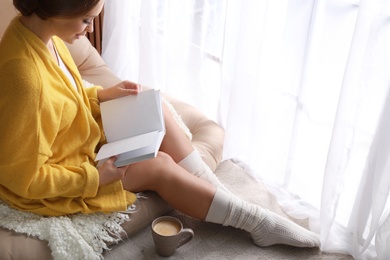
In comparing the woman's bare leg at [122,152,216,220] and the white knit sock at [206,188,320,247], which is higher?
the woman's bare leg at [122,152,216,220]

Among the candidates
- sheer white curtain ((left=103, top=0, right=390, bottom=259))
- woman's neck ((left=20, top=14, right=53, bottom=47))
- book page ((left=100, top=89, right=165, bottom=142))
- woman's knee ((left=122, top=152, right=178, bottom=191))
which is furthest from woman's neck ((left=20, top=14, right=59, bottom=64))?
sheer white curtain ((left=103, top=0, right=390, bottom=259))

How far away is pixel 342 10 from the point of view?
52.9 inches

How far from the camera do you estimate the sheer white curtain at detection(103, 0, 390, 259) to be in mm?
1273

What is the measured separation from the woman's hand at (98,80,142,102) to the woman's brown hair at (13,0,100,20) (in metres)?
0.36

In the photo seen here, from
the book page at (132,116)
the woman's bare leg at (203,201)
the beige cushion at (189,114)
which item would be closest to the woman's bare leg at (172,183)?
the woman's bare leg at (203,201)

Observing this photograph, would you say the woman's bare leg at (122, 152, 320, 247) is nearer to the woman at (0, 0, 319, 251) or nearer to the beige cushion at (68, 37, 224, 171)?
the woman at (0, 0, 319, 251)

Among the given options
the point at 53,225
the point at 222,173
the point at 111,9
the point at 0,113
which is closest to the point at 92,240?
the point at 53,225

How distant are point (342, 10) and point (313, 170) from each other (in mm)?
569

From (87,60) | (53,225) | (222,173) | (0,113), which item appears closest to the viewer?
(0,113)

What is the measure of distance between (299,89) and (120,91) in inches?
23.1

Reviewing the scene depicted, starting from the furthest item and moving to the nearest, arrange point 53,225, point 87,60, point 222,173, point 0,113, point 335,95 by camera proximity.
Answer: point 87,60, point 222,173, point 335,95, point 53,225, point 0,113

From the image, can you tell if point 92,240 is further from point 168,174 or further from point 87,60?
point 87,60

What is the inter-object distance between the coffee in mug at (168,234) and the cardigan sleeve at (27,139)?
275mm

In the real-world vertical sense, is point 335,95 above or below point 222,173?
above
